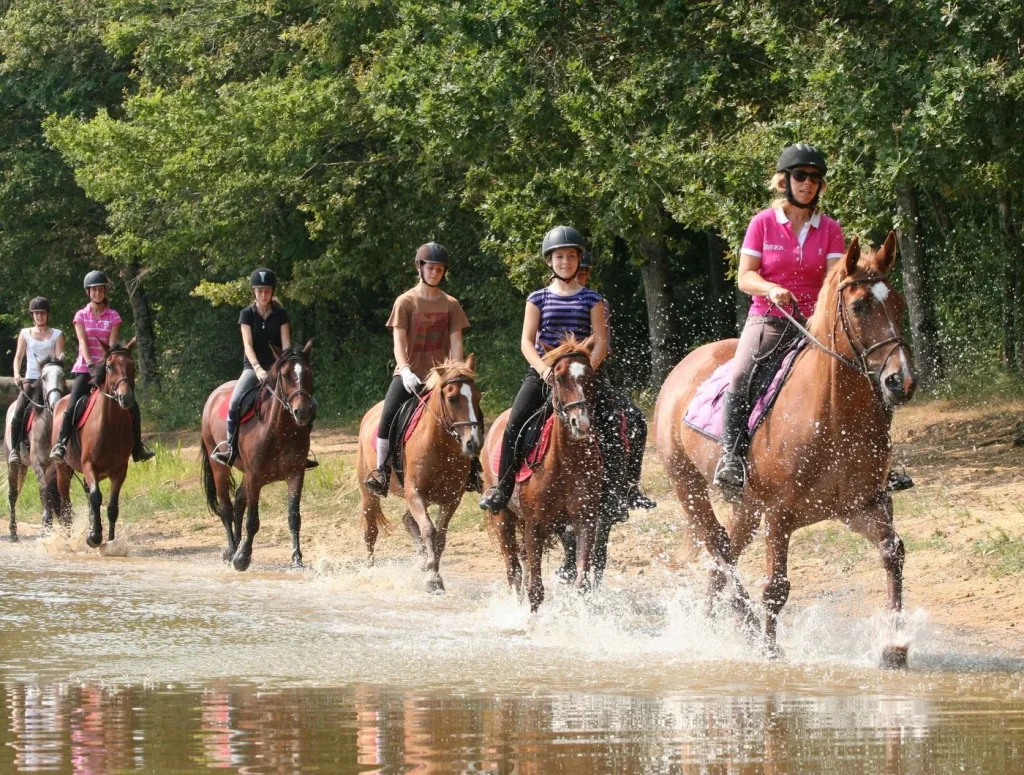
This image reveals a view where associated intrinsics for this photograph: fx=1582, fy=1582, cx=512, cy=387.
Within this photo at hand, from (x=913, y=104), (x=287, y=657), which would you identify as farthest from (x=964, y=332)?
(x=287, y=657)

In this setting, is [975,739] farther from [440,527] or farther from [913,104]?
[913,104]

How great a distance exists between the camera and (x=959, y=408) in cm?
1967

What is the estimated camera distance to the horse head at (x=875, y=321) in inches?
296

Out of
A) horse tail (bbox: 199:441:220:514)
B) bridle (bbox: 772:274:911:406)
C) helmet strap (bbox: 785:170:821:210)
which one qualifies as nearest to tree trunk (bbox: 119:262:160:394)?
horse tail (bbox: 199:441:220:514)

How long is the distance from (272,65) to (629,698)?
25.1 m

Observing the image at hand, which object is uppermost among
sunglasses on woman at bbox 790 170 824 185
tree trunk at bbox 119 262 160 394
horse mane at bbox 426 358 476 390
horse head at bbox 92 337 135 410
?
tree trunk at bbox 119 262 160 394

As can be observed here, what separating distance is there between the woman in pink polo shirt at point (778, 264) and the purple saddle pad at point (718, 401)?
12 cm

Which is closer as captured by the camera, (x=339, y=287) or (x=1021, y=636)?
(x=1021, y=636)

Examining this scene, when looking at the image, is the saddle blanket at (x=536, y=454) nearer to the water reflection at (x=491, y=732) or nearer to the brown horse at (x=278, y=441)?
the water reflection at (x=491, y=732)

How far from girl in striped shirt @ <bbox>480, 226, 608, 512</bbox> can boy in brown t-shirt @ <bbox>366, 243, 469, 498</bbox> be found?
1.80 meters

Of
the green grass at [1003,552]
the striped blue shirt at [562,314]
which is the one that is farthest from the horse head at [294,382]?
the green grass at [1003,552]

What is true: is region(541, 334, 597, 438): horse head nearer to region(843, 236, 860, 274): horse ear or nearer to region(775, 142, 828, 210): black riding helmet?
region(775, 142, 828, 210): black riding helmet

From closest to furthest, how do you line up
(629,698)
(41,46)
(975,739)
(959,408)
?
(975,739)
(629,698)
(959,408)
(41,46)

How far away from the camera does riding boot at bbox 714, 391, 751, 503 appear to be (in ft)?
28.1
